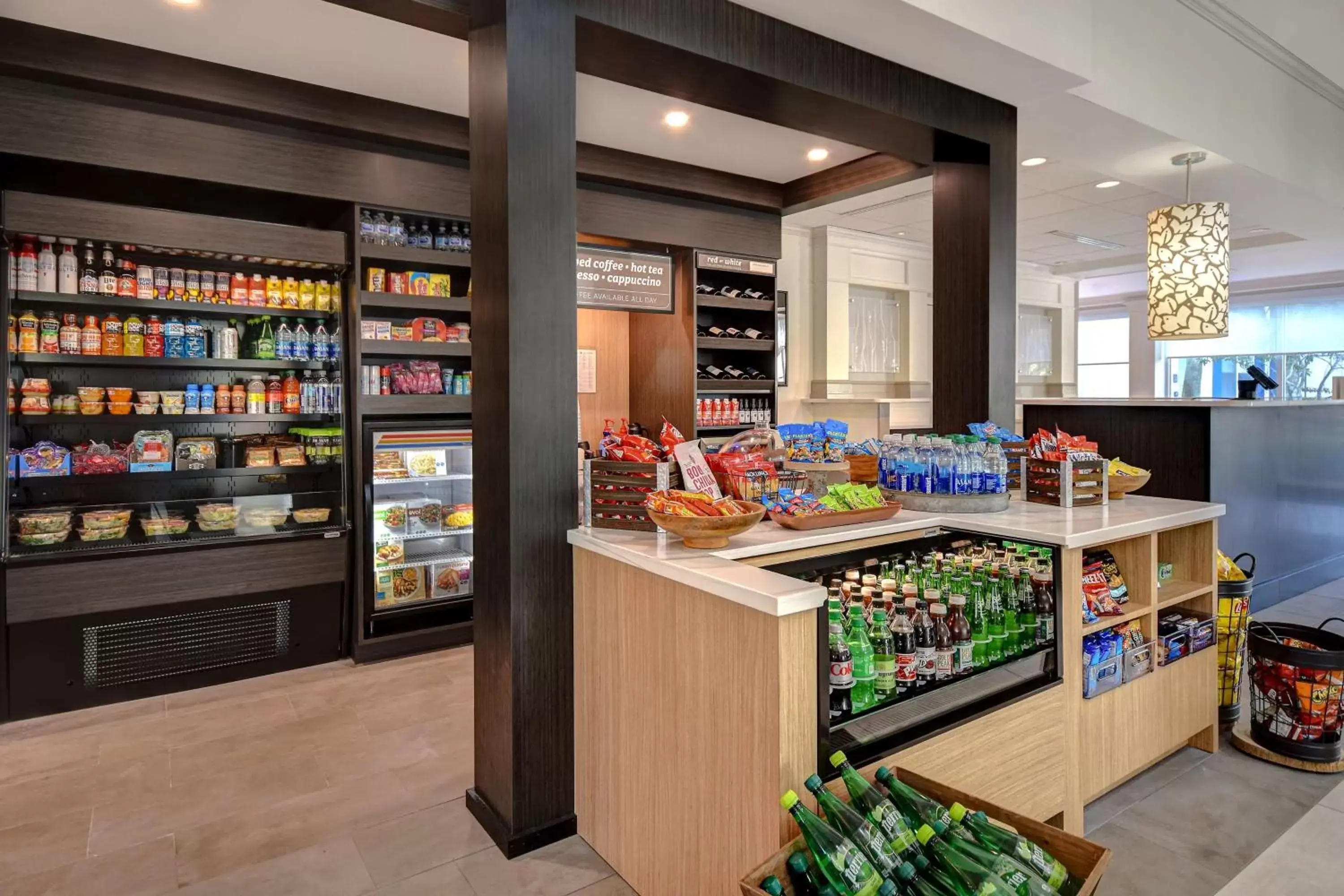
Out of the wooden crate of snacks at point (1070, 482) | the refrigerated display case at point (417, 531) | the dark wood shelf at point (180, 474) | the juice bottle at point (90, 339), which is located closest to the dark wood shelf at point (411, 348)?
the refrigerated display case at point (417, 531)

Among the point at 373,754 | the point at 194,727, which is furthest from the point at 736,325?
the point at 194,727

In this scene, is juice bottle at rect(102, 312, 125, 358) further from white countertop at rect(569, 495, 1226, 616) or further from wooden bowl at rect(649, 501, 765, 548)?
wooden bowl at rect(649, 501, 765, 548)

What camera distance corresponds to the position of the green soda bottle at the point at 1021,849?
161 cm

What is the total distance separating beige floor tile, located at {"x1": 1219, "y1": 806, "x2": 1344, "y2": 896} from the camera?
209 cm

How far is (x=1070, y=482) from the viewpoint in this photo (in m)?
2.86

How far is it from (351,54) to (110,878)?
3.24 m

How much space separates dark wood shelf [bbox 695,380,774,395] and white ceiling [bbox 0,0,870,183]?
1735mm

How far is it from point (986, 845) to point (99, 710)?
3.84 meters

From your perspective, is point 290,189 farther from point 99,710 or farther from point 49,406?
point 99,710

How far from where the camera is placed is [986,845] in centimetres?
164

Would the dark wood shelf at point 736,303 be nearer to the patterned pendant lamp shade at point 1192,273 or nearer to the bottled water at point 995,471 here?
the patterned pendant lamp shade at point 1192,273

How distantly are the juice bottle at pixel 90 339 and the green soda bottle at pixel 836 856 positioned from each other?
382 centimetres

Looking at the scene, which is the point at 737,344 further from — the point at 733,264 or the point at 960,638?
the point at 960,638

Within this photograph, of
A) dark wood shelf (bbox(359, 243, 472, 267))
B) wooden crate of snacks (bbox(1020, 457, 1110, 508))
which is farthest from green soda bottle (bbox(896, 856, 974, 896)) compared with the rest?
dark wood shelf (bbox(359, 243, 472, 267))
